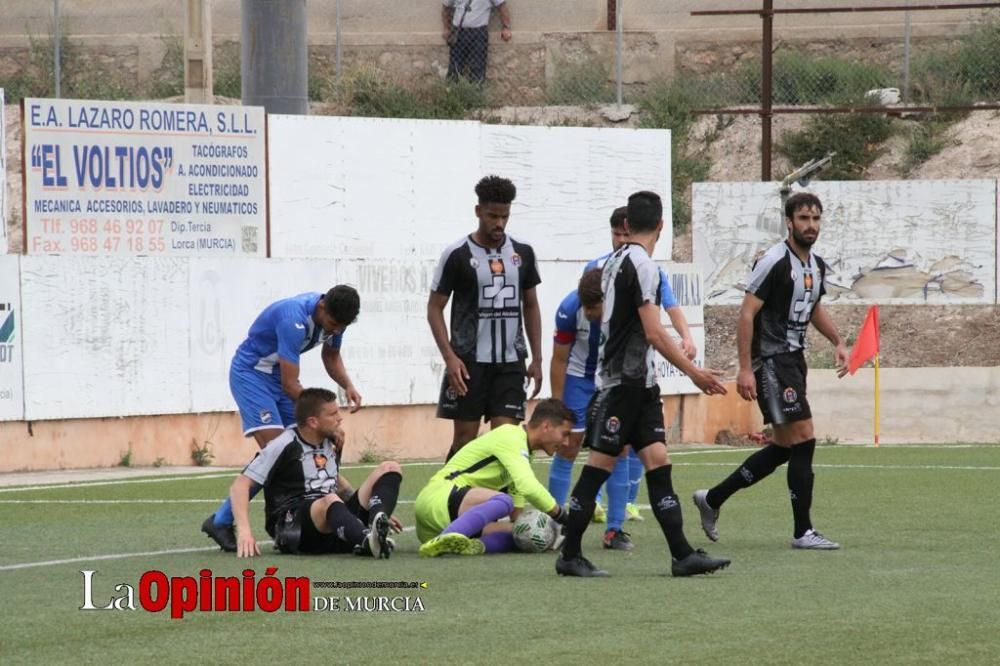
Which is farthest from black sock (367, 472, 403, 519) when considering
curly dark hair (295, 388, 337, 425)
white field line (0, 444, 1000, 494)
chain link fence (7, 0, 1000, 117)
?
chain link fence (7, 0, 1000, 117)

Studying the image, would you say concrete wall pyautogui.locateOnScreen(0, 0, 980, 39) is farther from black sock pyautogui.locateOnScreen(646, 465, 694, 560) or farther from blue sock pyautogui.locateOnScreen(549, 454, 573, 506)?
black sock pyautogui.locateOnScreen(646, 465, 694, 560)

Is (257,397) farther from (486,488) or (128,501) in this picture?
(128,501)

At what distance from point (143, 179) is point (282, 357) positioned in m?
7.78

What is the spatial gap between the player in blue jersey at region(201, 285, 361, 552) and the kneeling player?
0.69 meters

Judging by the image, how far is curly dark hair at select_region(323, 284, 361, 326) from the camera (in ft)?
35.1

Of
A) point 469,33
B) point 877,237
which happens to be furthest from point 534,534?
point 469,33

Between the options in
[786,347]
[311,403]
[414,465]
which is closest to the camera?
[311,403]

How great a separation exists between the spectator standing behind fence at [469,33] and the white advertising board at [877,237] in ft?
25.2

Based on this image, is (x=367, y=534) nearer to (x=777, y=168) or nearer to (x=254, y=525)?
(x=254, y=525)

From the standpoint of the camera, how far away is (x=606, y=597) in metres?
8.41

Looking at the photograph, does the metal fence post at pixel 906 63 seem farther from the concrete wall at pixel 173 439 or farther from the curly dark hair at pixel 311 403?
the curly dark hair at pixel 311 403

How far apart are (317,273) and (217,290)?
1184mm

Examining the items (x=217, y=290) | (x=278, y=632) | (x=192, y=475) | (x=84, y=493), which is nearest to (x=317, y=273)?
(x=217, y=290)

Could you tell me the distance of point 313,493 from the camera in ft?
33.6
